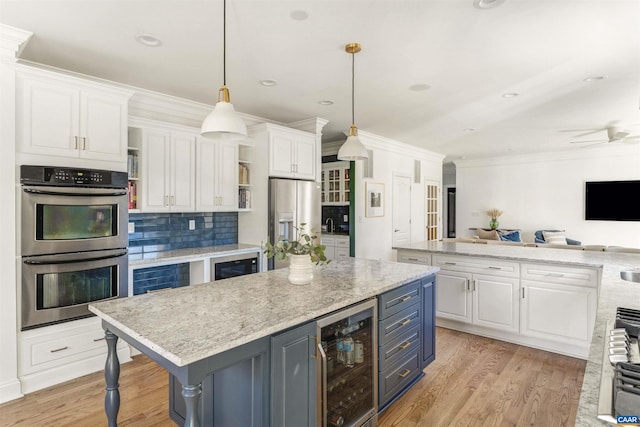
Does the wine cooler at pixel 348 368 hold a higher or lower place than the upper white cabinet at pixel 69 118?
lower

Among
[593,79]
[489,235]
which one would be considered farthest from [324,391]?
[489,235]

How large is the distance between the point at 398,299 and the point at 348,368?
59 centimetres

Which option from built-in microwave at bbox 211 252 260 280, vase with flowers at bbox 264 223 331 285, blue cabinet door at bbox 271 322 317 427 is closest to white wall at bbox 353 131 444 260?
built-in microwave at bbox 211 252 260 280

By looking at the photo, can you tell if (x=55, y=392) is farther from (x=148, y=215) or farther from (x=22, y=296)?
(x=148, y=215)

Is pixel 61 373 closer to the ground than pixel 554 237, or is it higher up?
closer to the ground

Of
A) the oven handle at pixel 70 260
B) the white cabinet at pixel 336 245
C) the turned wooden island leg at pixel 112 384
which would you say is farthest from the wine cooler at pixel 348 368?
the white cabinet at pixel 336 245

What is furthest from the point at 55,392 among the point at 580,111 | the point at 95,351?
the point at 580,111

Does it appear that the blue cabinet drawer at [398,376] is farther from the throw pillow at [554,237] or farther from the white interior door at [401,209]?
the throw pillow at [554,237]

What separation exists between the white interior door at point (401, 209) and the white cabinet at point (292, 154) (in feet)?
7.59

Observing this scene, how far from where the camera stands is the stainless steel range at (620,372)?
2.74ft

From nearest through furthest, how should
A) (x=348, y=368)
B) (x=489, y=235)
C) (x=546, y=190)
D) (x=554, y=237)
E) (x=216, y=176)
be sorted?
(x=348, y=368), (x=216, y=176), (x=554, y=237), (x=489, y=235), (x=546, y=190)

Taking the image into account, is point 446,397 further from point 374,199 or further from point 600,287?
point 374,199

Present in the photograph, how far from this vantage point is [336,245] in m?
6.35

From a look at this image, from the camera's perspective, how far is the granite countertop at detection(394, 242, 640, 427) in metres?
0.92
